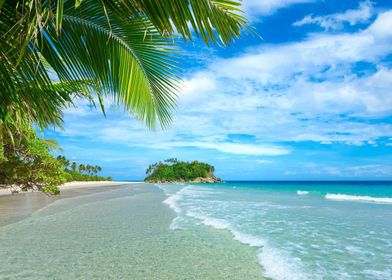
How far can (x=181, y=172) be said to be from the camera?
11538 centimetres

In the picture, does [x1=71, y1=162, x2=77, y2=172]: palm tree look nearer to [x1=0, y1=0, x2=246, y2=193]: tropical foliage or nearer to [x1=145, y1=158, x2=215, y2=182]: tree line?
[x1=145, y1=158, x2=215, y2=182]: tree line

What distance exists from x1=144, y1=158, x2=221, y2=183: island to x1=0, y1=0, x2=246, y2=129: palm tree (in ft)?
362

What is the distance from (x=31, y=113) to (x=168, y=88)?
3.90 feet

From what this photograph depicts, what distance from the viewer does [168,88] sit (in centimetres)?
272

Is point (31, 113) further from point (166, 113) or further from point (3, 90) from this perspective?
point (166, 113)

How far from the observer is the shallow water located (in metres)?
5.19

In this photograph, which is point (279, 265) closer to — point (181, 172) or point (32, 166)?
point (32, 166)

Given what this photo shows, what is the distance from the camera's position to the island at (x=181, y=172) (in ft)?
375

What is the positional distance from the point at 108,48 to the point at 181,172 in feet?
373

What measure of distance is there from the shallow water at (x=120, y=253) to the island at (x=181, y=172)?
10376cm

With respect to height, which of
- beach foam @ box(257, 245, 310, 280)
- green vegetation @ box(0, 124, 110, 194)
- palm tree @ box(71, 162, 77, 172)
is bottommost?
beach foam @ box(257, 245, 310, 280)

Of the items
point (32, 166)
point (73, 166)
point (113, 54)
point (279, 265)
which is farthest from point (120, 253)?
point (73, 166)

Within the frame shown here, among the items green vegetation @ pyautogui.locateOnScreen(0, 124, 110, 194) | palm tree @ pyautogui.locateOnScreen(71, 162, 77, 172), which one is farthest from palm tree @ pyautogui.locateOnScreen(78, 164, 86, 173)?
green vegetation @ pyautogui.locateOnScreen(0, 124, 110, 194)

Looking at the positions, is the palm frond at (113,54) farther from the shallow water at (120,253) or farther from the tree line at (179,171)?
the tree line at (179,171)
